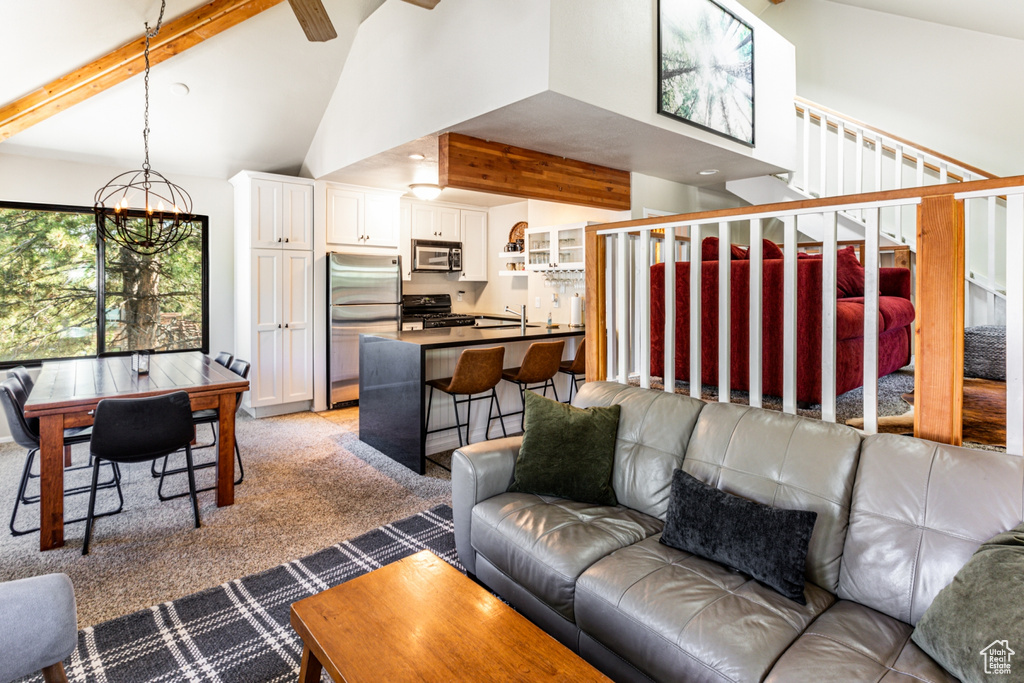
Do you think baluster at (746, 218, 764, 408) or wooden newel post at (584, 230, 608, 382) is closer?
baluster at (746, 218, 764, 408)

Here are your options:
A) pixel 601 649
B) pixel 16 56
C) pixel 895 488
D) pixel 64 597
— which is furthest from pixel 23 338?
pixel 895 488

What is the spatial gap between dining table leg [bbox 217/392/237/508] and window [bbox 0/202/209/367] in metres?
2.71

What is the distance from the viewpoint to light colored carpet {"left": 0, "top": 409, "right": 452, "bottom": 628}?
2.35m

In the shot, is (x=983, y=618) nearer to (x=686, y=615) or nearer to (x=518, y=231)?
(x=686, y=615)

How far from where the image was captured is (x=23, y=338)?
451 centimetres

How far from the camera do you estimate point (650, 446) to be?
213 centimetres

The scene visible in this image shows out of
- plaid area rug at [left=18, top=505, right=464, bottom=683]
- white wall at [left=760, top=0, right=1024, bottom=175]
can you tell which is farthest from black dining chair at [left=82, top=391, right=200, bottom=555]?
Answer: white wall at [left=760, top=0, right=1024, bottom=175]

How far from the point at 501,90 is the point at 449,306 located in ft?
13.2

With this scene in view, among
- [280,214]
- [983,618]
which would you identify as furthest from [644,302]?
[280,214]

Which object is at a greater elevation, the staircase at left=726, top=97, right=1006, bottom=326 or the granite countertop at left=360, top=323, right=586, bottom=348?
the staircase at left=726, top=97, right=1006, bottom=326

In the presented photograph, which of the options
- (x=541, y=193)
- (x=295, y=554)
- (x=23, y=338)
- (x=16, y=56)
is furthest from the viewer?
(x=23, y=338)

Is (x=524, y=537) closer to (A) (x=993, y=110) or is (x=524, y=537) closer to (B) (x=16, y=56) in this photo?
(B) (x=16, y=56)

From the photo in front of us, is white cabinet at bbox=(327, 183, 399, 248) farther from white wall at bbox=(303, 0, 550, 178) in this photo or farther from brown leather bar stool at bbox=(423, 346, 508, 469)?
brown leather bar stool at bbox=(423, 346, 508, 469)

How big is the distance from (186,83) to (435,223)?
3.06 meters
